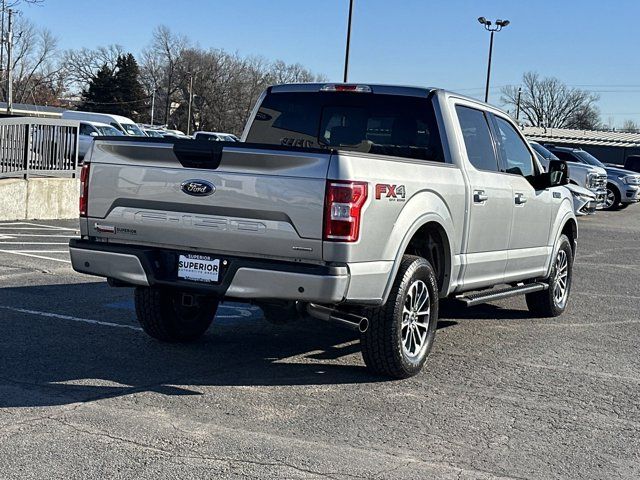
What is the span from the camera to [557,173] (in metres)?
8.92

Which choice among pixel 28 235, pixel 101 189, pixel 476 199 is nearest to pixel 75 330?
pixel 101 189

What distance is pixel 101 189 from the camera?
6570 millimetres

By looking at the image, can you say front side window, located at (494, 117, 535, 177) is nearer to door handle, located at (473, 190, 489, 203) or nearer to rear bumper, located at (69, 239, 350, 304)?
door handle, located at (473, 190, 489, 203)

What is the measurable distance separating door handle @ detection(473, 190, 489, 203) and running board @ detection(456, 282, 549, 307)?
0.78m

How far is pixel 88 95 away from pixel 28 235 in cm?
9794

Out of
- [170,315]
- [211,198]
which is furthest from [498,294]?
[211,198]

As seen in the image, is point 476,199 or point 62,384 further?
point 476,199

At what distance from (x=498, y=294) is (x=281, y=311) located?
84.0 inches

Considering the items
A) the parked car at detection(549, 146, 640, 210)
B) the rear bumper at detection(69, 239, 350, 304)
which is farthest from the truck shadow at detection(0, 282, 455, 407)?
the parked car at detection(549, 146, 640, 210)

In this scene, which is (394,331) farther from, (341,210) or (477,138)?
(477,138)

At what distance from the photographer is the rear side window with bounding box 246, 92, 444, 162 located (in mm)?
7535

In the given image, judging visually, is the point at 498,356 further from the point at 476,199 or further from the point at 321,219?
the point at 321,219

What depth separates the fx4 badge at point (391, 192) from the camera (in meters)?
6.04

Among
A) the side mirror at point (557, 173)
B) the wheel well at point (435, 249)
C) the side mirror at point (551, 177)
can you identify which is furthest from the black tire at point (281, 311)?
the side mirror at point (557, 173)
